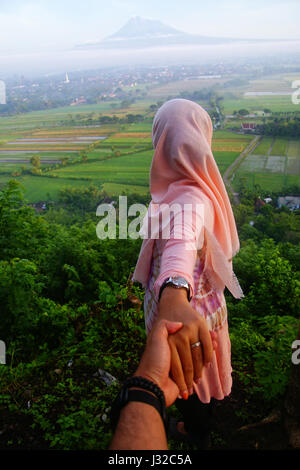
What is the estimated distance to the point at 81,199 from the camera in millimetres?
13180

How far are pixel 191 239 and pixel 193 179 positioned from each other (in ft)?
1.07

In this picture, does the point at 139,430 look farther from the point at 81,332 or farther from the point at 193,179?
the point at 81,332

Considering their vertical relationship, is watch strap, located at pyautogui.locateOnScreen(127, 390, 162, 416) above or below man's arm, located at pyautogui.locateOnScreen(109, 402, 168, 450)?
above

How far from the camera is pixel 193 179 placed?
1.22 m

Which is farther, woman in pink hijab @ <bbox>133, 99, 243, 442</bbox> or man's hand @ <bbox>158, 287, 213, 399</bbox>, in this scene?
woman in pink hijab @ <bbox>133, 99, 243, 442</bbox>

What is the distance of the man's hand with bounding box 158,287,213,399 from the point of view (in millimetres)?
768

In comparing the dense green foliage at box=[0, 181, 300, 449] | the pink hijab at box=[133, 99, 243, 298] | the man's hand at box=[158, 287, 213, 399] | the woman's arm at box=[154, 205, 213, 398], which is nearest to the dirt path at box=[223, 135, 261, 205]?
the dense green foliage at box=[0, 181, 300, 449]

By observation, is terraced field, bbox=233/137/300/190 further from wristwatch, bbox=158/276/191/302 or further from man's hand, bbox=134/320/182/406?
man's hand, bbox=134/320/182/406

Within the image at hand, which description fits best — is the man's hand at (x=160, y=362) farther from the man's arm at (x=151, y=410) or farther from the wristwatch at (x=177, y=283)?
the wristwatch at (x=177, y=283)

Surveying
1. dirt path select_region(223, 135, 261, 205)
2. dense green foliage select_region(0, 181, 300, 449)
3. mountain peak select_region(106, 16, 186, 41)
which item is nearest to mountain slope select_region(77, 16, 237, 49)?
mountain peak select_region(106, 16, 186, 41)

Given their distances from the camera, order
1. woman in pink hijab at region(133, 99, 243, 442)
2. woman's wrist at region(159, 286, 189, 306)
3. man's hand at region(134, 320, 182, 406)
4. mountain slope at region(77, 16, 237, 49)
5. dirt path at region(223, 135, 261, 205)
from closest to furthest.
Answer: man's hand at region(134, 320, 182, 406) → woman's wrist at region(159, 286, 189, 306) → woman in pink hijab at region(133, 99, 243, 442) → dirt path at region(223, 135, 261, 205) → mountain slope at region(77, 16, 237, 49)

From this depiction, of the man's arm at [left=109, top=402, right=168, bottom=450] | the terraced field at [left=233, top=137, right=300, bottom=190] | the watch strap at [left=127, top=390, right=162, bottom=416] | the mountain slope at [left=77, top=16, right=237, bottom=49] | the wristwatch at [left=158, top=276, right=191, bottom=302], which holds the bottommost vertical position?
the terraced field at [left=233, top=137, right=300, bottom=190]

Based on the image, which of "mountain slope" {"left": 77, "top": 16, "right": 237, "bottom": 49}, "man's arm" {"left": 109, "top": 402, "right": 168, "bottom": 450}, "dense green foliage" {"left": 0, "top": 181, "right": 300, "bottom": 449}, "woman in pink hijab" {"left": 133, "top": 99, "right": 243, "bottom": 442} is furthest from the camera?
"mountain slope" {"left": 77, "top": 16, "right": 237, "bottom": 49}

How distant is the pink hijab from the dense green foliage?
96 cm
